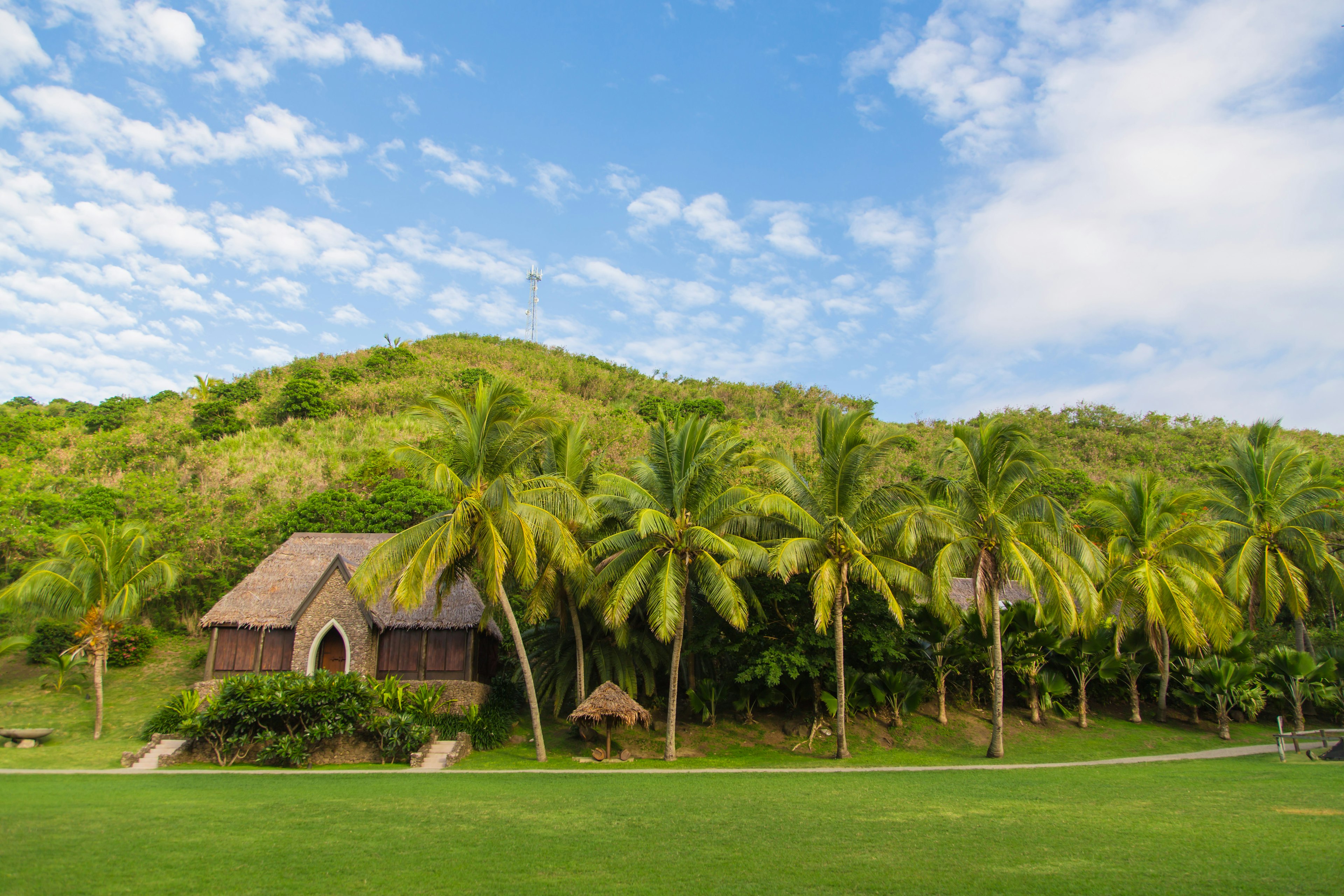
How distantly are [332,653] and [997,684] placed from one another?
60.4ft

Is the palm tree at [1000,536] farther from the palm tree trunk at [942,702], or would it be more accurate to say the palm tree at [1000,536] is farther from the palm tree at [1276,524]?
the palm tree at [1276,524]

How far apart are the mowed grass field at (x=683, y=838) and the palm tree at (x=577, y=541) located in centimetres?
613

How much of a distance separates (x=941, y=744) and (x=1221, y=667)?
837cm

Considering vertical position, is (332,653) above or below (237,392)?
below

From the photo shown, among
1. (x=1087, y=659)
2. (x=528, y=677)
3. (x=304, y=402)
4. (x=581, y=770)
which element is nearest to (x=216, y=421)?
(x=304, y=402)

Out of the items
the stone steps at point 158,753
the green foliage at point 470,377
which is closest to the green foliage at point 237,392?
the green foliage at point 470,377

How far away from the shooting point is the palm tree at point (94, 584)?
65.8 ft

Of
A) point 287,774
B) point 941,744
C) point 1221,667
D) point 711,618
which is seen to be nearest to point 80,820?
point 287,774

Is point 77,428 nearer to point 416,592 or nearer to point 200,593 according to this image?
point 200,593

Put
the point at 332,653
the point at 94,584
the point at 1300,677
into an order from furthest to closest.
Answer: the point at 332,653 < the point at 94,584 < the point at 1300,677

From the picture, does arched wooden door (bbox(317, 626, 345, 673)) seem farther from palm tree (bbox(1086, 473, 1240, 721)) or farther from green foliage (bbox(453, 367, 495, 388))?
green foliage (bbox(453, 367, 495, 388))

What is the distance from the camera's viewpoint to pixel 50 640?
2450 cm

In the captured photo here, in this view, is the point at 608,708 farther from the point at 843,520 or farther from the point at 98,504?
the point at 98,504

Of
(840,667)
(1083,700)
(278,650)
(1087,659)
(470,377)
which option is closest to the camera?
(840,667)
